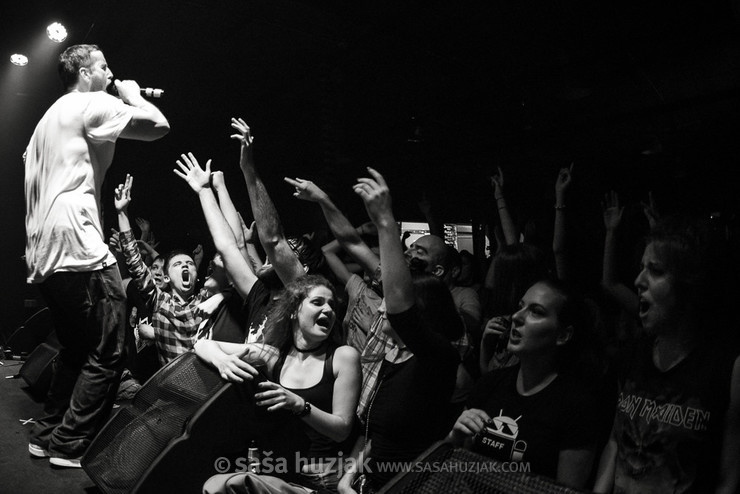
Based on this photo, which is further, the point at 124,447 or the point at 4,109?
the point at 4,109

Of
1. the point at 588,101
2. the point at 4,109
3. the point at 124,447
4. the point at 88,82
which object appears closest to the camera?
the point at 124,447

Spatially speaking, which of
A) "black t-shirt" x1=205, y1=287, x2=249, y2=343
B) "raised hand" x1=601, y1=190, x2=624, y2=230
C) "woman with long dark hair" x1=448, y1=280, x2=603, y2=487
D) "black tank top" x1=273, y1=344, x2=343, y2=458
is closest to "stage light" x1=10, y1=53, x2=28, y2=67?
"black t-shirt" x1=205, y1=287, x2=249, y2=343

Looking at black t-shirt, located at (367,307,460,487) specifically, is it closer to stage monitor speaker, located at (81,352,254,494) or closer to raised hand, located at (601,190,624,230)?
stage monitor speaker, located at (81,352,254,494)

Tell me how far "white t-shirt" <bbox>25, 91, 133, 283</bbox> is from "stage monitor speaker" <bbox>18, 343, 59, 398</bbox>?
47.1 inches

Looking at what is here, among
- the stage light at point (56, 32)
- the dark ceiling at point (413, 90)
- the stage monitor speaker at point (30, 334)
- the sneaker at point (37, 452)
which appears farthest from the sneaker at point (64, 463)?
the stage light at point (56, 32)

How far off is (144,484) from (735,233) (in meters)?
2.86

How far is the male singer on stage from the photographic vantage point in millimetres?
2037

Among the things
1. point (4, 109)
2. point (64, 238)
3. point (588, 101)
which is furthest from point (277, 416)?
A: point (588, 101)

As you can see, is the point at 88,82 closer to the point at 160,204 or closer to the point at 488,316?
the point at 488,316

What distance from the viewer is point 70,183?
6.99 ft

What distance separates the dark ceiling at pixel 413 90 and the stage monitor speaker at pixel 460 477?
4.57 meters

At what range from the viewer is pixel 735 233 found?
108 inches

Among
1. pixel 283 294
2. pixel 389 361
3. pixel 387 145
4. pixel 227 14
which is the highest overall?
pixel 227 14

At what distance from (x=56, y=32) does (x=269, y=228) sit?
3.94m
